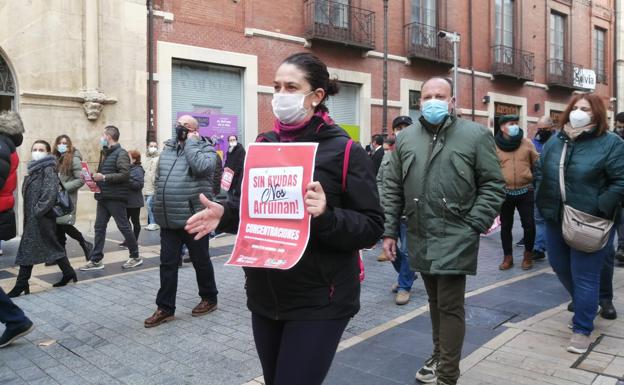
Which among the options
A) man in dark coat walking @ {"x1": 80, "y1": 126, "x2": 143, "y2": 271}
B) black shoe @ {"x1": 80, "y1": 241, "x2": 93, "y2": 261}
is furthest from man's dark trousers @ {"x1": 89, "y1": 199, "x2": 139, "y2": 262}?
black shoe @ {"x1": 80, "y1": 241, "x2": 93, "y2": 261}

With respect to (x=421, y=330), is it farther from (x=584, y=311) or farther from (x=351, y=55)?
(x=351, y=55)

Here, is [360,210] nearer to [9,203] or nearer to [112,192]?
[9,203]

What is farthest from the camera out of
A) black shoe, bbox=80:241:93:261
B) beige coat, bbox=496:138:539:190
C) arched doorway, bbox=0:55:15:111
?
arched doorway, bbox=0:55:15:111

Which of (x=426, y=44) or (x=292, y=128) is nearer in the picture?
(x=292, y=128)

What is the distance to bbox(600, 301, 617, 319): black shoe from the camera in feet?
16.5

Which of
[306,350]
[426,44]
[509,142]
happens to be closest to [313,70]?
[306,350]

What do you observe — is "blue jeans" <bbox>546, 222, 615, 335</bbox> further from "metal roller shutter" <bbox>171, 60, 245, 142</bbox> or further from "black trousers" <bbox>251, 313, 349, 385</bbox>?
"metal roller shutter" <bbox>171, 60, 245, 142</bbox>

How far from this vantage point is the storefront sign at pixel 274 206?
7.19 feet

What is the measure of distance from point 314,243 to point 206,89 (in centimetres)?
1236

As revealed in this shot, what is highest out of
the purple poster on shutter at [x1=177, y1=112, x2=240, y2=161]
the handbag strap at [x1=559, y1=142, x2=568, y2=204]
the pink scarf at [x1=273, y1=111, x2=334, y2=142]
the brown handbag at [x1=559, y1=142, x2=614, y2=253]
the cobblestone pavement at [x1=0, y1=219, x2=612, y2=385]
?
the purple poster on shutter at [x1=177, y1=112, x2=240, y2=161]

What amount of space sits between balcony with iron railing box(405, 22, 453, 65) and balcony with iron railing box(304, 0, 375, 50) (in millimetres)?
1814

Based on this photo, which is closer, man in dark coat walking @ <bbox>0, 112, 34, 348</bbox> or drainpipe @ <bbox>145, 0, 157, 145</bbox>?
man in dark coat walking @ <bbox>0, 112, 34, 348</bbox>

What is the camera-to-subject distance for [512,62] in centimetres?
2227

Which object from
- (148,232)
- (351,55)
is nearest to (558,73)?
(351,55)
